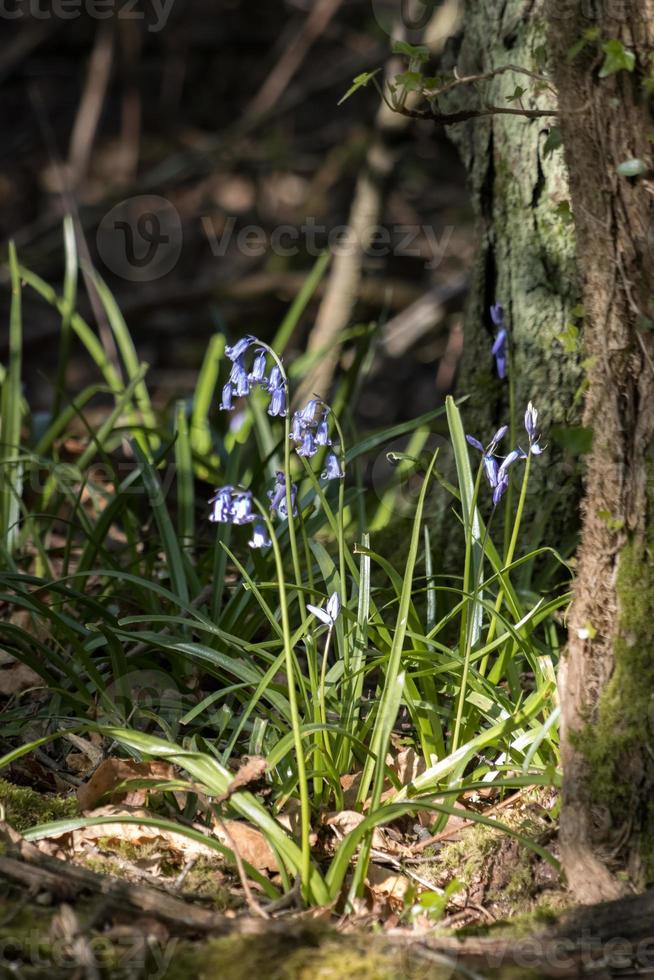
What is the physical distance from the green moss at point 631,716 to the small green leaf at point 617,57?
66 cm

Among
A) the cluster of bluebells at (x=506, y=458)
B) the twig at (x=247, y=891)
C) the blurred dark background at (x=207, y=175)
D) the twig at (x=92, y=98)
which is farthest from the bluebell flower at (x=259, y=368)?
the twig at (x=92, y=98)

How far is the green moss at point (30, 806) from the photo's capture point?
1782mm

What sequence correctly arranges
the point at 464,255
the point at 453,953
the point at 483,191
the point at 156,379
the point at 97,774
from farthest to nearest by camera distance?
the point at 464,255 → the point at 156,379 → the point at 483,191 → the point at 97,774 → the point at 453,953

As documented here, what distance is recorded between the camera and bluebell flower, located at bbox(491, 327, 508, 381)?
244cm

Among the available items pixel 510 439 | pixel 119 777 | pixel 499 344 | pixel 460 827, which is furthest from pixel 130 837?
pixel 499 344

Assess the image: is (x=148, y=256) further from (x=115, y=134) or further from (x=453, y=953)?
(x=453, y=953)

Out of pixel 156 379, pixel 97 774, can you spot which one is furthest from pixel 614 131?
pixel 156 379

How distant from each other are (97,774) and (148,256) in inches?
262

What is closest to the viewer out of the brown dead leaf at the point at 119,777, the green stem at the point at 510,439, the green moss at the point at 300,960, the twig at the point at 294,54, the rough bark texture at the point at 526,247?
the green moss at the point at 300,960

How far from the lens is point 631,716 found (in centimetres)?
160

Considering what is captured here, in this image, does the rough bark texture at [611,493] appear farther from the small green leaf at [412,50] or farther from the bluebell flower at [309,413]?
the bluebell flower at [309,413]

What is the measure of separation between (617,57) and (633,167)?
0.16 metres

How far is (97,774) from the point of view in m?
1.81

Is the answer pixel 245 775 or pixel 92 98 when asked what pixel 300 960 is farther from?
pixel 92 98
